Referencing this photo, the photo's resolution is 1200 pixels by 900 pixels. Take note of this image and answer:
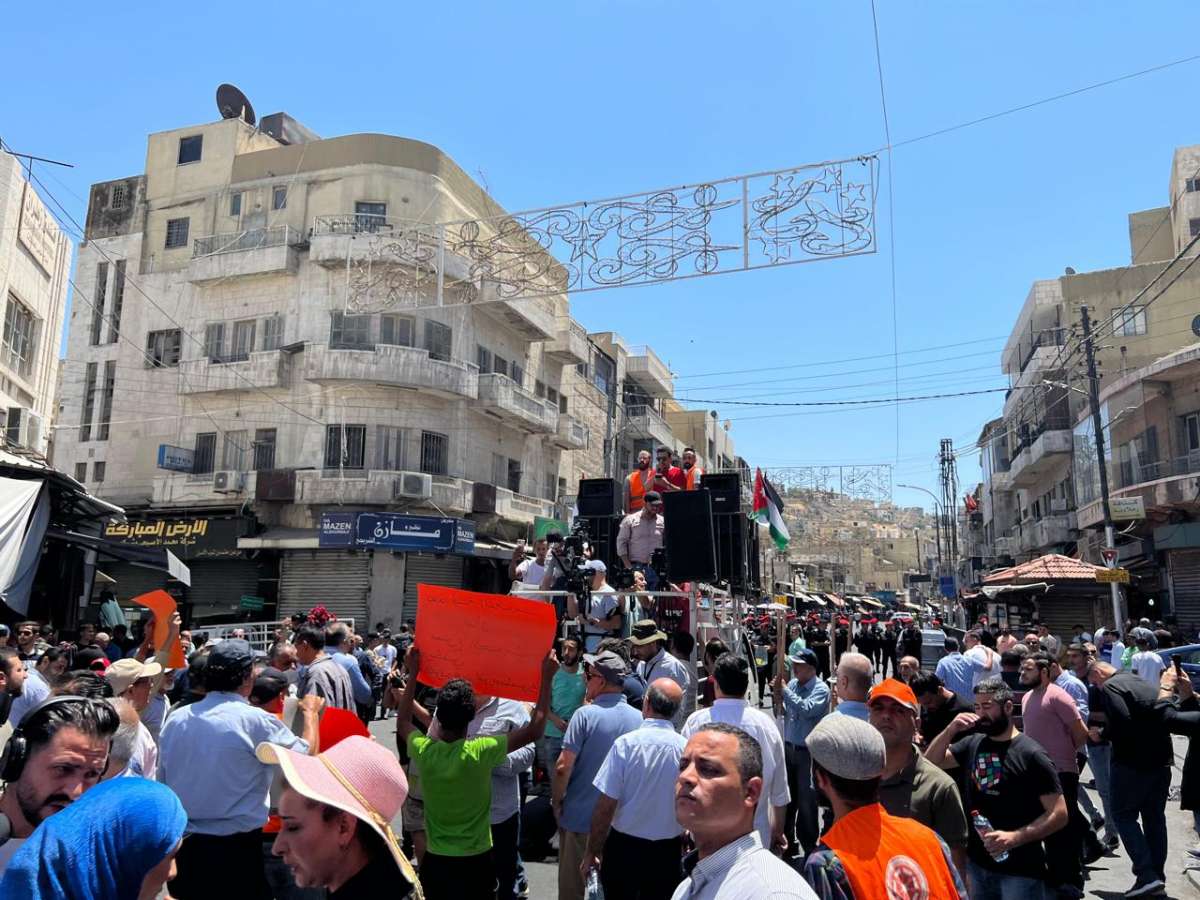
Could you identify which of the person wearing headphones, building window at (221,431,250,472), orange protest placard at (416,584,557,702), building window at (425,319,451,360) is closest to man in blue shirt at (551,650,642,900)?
orange protest placard at (416,584,557,702)

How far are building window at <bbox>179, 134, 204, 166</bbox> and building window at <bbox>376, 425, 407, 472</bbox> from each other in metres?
12.6

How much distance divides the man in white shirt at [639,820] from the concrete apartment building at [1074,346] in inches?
1178

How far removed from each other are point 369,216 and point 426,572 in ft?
38.8

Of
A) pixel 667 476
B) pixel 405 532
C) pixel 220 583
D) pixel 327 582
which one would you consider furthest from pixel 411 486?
pixel 667 476

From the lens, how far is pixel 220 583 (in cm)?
2859

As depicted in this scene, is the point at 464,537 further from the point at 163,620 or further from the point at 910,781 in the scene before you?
the point at 910,781

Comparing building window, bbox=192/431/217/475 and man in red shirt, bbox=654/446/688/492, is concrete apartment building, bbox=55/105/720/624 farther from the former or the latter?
man in red shirt, bbox=654/446/688/492

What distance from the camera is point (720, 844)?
244 centimetres

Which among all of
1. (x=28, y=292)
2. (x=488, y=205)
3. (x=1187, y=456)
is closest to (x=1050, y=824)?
(x=28, y=292)

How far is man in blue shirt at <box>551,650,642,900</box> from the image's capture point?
5.13 m

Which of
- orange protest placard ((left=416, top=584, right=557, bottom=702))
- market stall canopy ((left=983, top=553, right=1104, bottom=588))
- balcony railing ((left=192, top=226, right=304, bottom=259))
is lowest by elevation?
orange protest placard ((left=416, top=584, right=557, bottom=702))

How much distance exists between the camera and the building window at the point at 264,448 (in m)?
28.9

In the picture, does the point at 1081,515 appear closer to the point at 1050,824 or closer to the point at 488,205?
the point at 488,205

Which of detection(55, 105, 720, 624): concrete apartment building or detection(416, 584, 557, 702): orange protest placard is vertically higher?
detection(55, 105, 720, 624): concrete apartment building
